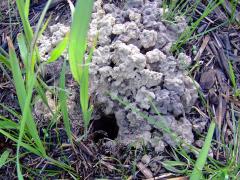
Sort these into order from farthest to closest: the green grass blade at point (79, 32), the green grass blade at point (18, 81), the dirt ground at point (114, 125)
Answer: the dirt ground at point (114, 125), the green grass blade at point (18, 81), the green grass blade at point (79, 32)

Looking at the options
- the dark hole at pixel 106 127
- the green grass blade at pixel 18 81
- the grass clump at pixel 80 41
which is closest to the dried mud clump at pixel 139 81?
the dark hole at pixel 106 127

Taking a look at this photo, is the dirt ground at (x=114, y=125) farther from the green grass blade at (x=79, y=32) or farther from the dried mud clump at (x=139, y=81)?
the green grass blade at (x=79, y=32)

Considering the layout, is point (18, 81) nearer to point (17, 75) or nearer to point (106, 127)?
point (17, 75)

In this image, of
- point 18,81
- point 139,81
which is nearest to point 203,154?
point 139,81

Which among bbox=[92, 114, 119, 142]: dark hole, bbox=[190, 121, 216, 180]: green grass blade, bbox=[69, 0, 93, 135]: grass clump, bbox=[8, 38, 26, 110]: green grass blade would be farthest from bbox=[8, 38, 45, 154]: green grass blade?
bbox=[190, 121, 216, 180]: green grass blade

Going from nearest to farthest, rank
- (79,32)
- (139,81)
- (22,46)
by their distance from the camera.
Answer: (79,32) → (22,46) → (139,81)

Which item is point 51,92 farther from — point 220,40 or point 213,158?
point 220,40
